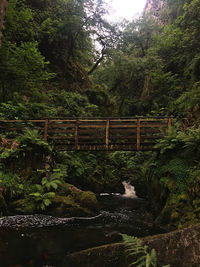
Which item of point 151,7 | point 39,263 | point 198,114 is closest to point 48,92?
point 198,114

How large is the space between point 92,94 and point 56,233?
17785 mm

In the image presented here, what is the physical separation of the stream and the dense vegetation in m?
0.83

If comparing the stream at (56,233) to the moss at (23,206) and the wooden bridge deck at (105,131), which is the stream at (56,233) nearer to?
the moss at (23,206)

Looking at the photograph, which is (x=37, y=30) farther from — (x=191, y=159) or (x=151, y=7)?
(x=151, y=7)

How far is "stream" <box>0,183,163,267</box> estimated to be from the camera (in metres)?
4.91

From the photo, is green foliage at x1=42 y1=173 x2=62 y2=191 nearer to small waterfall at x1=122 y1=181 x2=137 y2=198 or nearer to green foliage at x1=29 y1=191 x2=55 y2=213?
green foliage at x1=29 y1=191 x2=55 y2=213

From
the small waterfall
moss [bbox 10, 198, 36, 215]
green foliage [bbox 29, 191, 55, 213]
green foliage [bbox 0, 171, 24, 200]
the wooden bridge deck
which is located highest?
the wooden bridge deck

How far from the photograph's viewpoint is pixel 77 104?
766 inches

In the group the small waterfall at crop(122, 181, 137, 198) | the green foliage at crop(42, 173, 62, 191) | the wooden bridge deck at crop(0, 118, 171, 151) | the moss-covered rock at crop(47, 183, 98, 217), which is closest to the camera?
the moss-covered rock at crop(47, 183, 98, 217)

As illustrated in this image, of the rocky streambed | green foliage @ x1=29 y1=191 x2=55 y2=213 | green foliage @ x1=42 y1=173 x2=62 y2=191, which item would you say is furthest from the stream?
green foliage @ x1=42 y1=173 x2=62 y2=191

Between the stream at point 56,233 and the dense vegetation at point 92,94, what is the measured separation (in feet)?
2.73

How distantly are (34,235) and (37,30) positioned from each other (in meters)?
17.6

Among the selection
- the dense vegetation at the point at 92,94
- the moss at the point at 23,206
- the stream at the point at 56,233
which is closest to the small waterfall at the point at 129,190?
the dense vegetation at the point at 92,94

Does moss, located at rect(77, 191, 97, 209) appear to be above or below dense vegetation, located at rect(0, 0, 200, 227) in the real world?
below
